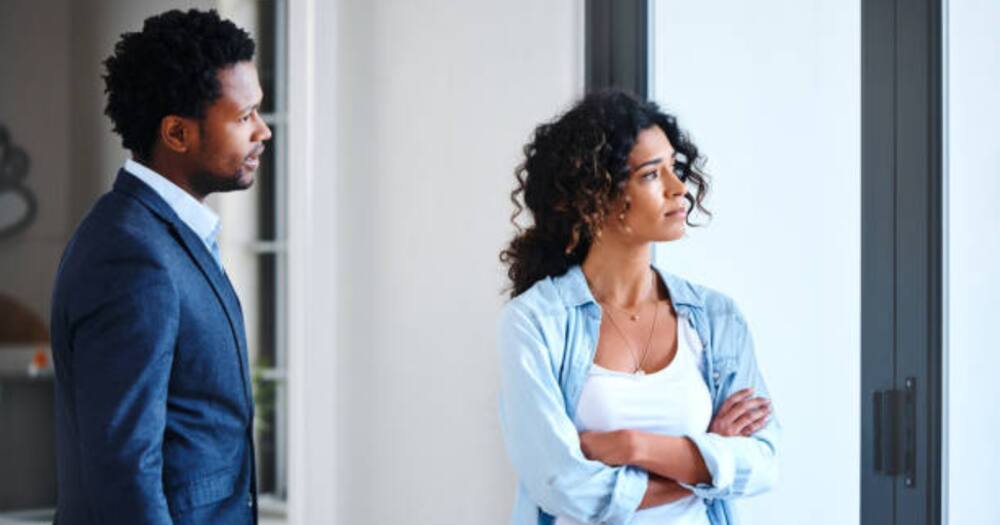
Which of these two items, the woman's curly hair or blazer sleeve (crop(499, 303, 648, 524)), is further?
the woman's curly hair

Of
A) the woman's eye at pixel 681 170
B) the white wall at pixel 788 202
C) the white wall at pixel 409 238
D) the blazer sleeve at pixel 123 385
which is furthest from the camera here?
the white wall at pixel 409 238

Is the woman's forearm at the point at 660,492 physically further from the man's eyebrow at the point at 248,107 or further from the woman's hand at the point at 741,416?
the man's eyebrow at the point at 248,107

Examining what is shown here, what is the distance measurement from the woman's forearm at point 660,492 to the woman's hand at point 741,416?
0.12 m

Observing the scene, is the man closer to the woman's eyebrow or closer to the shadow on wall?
the woman's eyebrow

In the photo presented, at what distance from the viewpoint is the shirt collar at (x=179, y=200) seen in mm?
1592

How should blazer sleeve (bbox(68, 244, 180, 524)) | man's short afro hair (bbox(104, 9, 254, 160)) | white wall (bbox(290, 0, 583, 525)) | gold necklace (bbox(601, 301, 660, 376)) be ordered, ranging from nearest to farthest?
blazer sleeve (bbox(68, 244, 180, 524))
man's short afro hair (bbox(104, 9, 254, 160))
gold necklace (bbox(601, 301, 660, 376))
white wall (bbox(290, 0, 583, 525))

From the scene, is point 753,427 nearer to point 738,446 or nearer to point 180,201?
point 738,446

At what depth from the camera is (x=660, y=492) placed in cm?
176

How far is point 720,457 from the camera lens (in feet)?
5.69

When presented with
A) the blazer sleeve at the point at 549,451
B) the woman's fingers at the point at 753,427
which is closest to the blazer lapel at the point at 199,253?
the blazer sleeve at the point at 549,451

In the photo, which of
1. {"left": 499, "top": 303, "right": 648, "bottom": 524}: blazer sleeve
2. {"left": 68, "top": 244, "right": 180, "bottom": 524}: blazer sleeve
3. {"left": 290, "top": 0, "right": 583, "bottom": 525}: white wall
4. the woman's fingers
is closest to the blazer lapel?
{"left": 68, "top": 244, "right": 180, "bottom": 524}: blazer sleeve

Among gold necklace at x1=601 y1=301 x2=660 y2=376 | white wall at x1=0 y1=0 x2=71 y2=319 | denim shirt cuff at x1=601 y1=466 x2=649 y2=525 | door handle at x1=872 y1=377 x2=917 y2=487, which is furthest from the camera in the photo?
white wall at x1=0 y1=0 x2=71 y2=319

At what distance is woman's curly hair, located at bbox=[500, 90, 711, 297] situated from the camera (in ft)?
6.13
